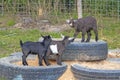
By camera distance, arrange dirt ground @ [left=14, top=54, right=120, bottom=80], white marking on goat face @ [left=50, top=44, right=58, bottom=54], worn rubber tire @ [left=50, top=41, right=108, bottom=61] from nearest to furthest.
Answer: white marking on goat face @ [left=50, top=44, right=58, bottom=54]
dirt ground @ [left=14, top=54, right=120, bottom=80]
worn rubber tire @ [left=50, top=41, right=108, bottom=61]

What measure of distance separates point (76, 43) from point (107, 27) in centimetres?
617

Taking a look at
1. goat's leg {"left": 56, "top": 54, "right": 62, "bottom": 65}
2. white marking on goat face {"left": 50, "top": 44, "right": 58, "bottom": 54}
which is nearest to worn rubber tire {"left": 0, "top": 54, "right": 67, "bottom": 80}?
goat's leg {"left": 56, "top": 54, "right": 62, "bottom": 65}

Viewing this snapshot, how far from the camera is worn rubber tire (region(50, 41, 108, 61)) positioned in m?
7.63

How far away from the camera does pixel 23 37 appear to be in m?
12.0

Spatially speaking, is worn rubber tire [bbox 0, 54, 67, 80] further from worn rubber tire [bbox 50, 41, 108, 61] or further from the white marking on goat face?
worn rubber tire [bbox 50, 41, 108, 61]

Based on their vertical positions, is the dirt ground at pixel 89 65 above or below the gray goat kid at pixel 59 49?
below

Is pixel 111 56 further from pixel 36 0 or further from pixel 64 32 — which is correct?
pixel 36 0

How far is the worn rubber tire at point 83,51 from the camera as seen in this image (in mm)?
7629

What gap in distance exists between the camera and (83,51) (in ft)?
25.1

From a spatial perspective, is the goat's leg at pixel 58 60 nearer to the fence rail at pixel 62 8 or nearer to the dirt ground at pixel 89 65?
the dirt ground at pixel 89 65

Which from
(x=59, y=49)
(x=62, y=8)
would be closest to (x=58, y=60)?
(x=59, y=49)

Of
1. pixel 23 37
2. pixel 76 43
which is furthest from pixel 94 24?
pixel 23 37

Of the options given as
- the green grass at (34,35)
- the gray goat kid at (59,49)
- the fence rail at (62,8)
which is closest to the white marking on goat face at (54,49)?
the gray goat kid at (59,49)

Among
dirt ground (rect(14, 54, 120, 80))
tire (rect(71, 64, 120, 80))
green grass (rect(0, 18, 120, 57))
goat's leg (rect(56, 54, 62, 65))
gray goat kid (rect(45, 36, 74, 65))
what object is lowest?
green grass (rect(0, 18, 120, 57))
